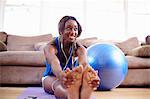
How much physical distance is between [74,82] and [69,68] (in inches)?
20.0

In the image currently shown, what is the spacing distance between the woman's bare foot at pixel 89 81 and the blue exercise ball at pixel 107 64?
Answer: 40.2 inches

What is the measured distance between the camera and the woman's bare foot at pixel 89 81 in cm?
131

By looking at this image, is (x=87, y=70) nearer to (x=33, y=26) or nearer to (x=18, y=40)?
(x=18, y=40)

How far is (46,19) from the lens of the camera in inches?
188

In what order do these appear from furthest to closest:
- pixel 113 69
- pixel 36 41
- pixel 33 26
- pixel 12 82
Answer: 1. pixel 33 26
2. pixel 36 41
3. pixel 12 82
4. pixel 113 69

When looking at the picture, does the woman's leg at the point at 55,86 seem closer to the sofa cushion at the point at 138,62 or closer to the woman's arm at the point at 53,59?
the woman's arm at the point at 53,59

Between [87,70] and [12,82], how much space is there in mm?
1840

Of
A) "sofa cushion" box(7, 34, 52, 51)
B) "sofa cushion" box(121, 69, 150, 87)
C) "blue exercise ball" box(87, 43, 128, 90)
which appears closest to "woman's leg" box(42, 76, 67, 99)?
"blue exercise ball" box(87, 43, 128, 90)

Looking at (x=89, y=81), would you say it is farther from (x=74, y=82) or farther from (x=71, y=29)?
(x=71, y=29)

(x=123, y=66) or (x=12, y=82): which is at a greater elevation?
(x=123, y=66)

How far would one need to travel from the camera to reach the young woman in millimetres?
1313

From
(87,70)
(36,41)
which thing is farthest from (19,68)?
(87,70)

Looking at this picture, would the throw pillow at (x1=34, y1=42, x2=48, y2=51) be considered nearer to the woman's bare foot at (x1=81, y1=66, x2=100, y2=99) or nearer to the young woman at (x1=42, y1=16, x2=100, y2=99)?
the young woman at (x1=42, y1=16, x2=100, y2=99)

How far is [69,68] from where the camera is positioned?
1818mm
